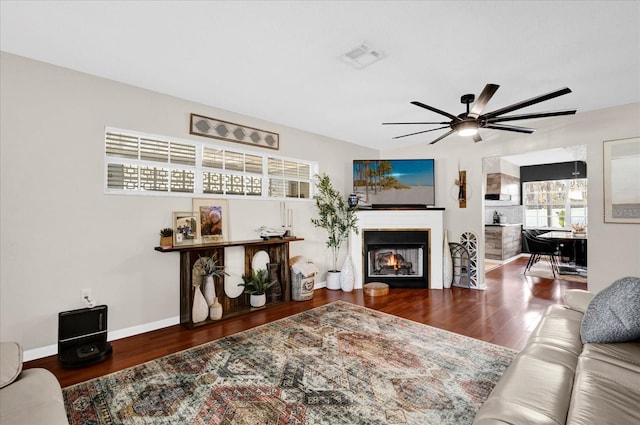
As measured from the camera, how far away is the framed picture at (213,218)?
3.67 metres

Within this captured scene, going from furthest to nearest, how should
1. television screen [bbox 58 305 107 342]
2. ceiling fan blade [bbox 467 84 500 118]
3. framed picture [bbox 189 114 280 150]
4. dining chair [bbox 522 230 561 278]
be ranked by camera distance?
dining chair [bbox 522 230 561 278], framed picture [bbox 189 114 280 150], television screen [bbox 58 305 107 342], ceiling fan blade [bbox 467 84 500 118]

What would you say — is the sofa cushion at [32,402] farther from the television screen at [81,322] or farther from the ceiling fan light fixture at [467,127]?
the ceiling fan light fixture at [467,127]

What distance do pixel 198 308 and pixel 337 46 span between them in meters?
2.96

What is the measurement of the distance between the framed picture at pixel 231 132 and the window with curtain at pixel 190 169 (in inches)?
5.7

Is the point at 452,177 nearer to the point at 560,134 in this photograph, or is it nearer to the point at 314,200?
the point at 560,134

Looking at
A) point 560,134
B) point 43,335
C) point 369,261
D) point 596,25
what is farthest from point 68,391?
point 560,134

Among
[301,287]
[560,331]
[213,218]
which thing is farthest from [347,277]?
[560,331]

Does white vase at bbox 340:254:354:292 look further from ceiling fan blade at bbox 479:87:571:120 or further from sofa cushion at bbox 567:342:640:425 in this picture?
sofa cushion at bbox 567:342:640:425

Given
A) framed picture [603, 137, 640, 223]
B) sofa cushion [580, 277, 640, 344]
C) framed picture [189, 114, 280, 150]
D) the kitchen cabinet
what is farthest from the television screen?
the kitchen cabinet

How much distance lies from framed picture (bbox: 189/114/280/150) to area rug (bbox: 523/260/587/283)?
5.55 meters

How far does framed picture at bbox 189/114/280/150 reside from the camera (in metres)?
3.67

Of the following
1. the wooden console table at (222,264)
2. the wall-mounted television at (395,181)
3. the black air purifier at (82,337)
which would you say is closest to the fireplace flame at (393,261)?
the wall-mounted television at (395,181)

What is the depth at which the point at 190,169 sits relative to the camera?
365 centimetres

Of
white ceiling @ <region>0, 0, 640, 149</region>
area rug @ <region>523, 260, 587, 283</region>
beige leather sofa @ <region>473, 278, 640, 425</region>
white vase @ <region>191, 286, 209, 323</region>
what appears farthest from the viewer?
area rug @ <region>523, 260, 587, 283</region>
